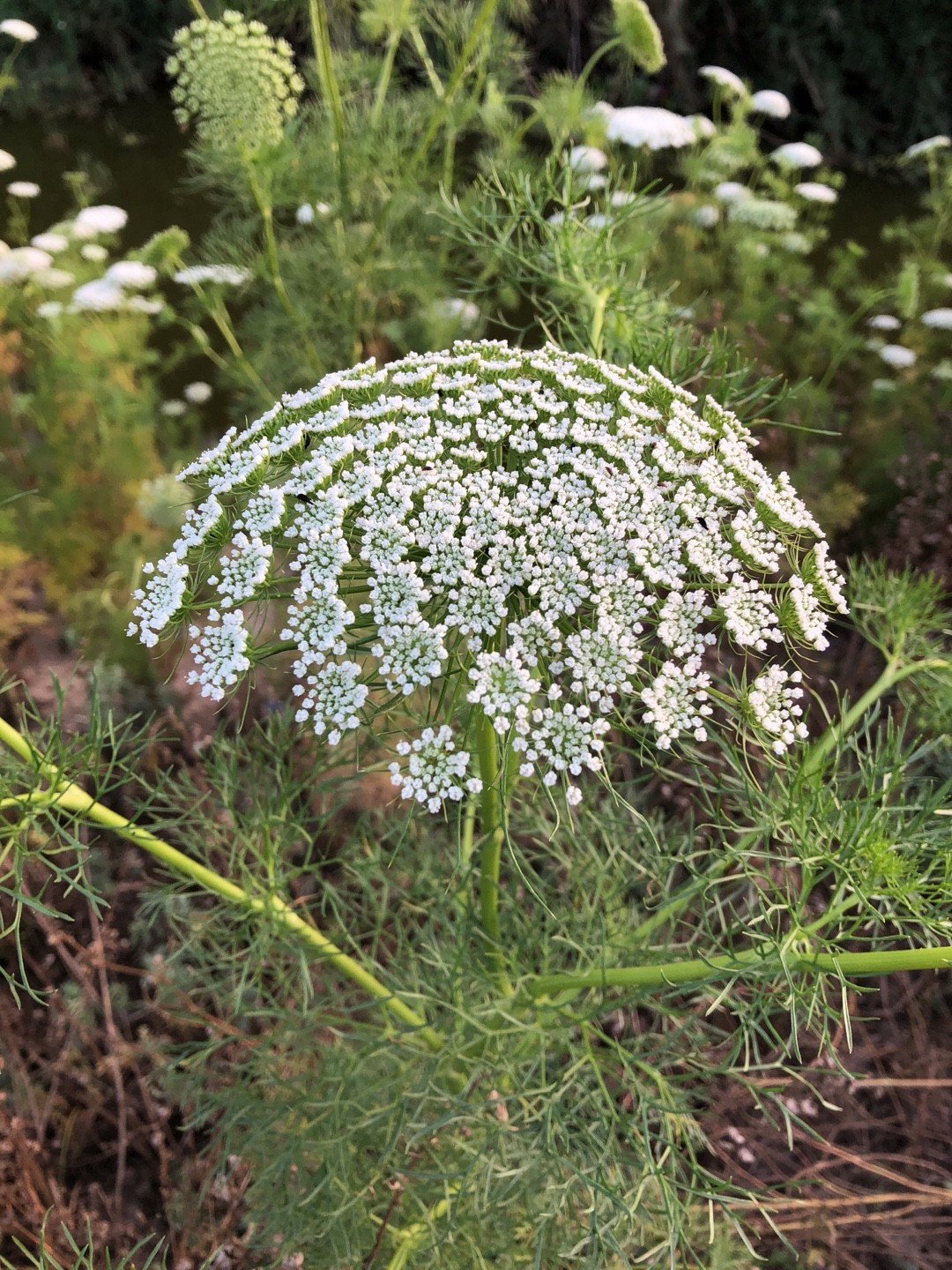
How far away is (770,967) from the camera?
4.81ft

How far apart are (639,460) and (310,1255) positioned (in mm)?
1953

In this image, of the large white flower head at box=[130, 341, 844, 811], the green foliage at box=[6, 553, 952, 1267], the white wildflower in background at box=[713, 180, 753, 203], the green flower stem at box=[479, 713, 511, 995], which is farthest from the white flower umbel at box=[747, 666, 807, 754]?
the white wildflower in background at box=[713, 180, 753, 203]

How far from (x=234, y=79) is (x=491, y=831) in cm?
269

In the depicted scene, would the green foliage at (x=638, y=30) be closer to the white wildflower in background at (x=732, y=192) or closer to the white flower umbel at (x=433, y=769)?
the white wildflower in background at (x=732, y=192)

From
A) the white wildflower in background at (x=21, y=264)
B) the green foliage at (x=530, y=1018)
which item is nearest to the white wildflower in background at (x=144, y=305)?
the white wildflower in background at (x=21, y=264)

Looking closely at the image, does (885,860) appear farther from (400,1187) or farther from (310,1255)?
(310,1255)

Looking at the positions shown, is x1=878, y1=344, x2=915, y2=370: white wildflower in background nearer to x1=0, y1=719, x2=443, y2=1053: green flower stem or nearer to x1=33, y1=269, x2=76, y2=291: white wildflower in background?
x1=0, y1=719, x2=443, y2=1053: green flower stem

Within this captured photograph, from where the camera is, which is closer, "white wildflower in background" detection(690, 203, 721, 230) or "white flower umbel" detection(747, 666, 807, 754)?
"white flower umbel" detection(747, 666, 807, 754)

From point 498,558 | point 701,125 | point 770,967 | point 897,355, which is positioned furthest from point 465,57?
point 701,125

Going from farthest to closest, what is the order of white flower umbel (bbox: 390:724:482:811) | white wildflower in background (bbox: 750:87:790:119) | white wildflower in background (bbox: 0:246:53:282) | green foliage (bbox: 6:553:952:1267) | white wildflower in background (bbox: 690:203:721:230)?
white wildflower in background (bbox: 750:87:790:119) < white wildflower in background (bbox: 690:203:721:230) < white wildflower in background (bbox: 0:246:53:282) < green foliage (bbox: 6:553:952:1267) < white flower umbel (bbox: 390:724:482:811)

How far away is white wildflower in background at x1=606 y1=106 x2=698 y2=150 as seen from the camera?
5.30m

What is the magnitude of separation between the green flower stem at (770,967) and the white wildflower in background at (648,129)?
5071mm

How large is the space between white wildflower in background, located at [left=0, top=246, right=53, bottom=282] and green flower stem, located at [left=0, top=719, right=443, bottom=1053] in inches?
147

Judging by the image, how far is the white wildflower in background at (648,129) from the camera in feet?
17.4
